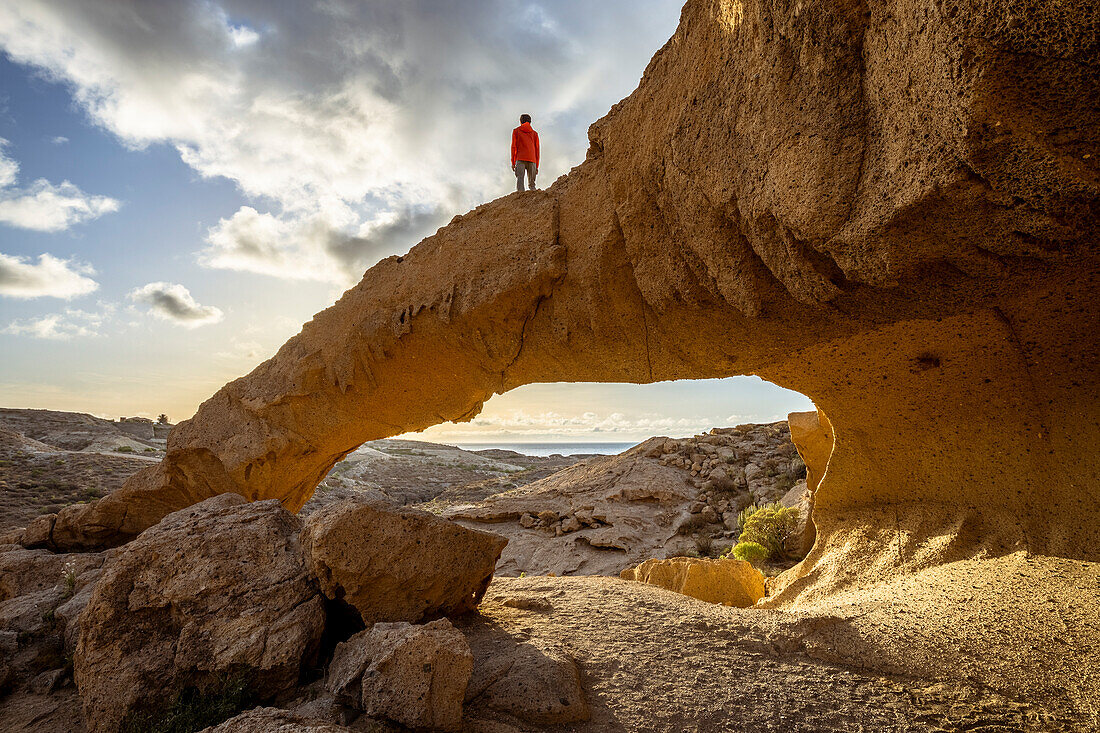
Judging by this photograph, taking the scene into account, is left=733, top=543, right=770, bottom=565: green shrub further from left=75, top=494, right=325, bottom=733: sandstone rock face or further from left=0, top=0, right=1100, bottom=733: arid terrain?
left=75, top=494, right=325, bottom=733: sandstone rock face

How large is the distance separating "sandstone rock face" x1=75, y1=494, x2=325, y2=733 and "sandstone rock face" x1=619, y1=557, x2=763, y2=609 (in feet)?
12.4

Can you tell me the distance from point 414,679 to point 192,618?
5.64 ft

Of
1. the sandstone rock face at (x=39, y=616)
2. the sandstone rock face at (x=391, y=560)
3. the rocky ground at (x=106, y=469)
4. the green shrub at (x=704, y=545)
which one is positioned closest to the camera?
the sandstone rock face at (x=391, y=560)

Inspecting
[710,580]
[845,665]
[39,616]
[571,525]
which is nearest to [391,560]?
[845,665]

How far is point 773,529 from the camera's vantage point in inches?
341

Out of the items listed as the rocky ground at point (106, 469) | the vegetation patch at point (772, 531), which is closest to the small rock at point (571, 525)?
the vegetation patch at point (772, 531)

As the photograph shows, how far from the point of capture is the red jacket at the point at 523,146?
6.53 metres

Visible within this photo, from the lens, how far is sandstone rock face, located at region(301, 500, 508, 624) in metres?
3.34

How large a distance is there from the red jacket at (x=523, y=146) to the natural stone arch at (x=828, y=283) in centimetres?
144

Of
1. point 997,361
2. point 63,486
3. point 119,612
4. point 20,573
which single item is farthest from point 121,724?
point 63,486

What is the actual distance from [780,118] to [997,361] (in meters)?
2.99

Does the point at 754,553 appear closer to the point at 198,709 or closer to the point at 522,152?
the point at 522,152

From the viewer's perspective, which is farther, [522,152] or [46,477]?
[46,477]

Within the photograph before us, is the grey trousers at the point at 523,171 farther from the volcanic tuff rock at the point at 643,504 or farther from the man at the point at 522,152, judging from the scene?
the volcanic tuff rock at the point at 643,504
